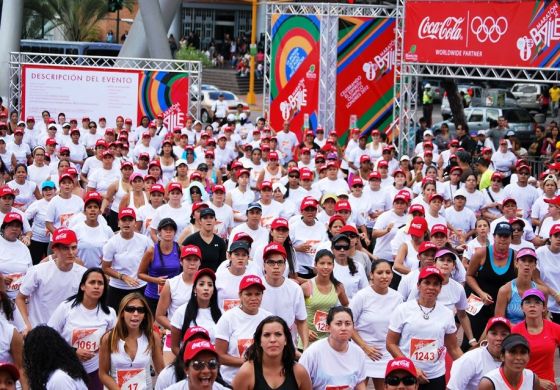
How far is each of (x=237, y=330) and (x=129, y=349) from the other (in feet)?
2.67

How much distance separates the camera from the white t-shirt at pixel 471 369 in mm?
8594

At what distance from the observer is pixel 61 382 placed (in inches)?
288

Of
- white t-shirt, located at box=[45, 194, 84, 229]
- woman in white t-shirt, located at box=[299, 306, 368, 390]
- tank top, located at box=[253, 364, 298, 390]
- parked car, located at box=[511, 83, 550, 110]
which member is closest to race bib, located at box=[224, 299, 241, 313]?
woman in white t-shirt, located at box=[299, 306, 368, 390]

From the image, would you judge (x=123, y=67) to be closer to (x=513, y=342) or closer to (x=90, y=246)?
(x=90, y=246)

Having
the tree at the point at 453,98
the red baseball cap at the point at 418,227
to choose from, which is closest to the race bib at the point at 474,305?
the red baseball cap at the point at 418,227

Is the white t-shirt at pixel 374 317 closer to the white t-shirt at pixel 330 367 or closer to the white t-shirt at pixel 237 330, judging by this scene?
the white t-shirt at pixel 237 330

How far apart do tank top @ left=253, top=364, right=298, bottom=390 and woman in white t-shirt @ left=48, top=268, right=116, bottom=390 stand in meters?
1.77

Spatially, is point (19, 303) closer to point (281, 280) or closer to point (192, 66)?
point (281, 280)

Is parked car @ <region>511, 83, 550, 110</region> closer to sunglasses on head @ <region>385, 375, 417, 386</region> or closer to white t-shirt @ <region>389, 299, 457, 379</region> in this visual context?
white t-shirt @ <region>389, 299, 457, 379</region>

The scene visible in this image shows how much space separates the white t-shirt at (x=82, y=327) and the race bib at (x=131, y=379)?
615 mm

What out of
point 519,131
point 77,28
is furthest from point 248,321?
point 77,28

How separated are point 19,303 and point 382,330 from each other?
9.86 feet

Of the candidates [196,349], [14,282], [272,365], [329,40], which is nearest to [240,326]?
[272,365]

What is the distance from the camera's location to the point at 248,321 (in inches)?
353
